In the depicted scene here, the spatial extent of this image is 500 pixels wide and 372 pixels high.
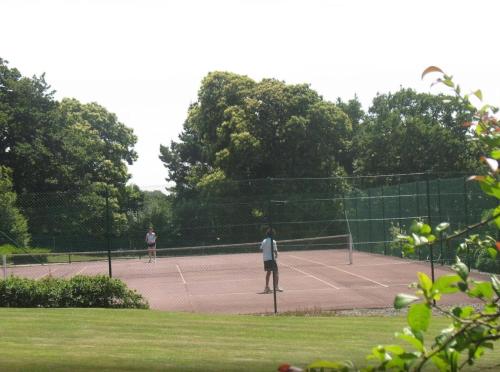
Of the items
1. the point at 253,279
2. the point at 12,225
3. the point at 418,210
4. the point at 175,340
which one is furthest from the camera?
the point at 418,210

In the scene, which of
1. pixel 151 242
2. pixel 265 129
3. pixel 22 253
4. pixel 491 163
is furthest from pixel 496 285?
pixel 265 129

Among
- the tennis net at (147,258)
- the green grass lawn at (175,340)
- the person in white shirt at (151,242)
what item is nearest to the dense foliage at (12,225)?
the tennis net at (147,258)

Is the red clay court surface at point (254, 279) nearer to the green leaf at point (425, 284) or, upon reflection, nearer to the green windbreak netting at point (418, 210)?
the green windbreak netting at point (418, 210)

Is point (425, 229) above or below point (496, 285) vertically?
above

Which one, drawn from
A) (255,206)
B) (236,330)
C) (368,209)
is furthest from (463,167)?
(236,330)

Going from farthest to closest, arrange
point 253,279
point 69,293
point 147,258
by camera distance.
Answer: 1. point 253,279
2. point 147,258
3. point 69,293

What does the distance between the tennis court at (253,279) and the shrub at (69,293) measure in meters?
1.63

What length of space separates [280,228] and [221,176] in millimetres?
22579

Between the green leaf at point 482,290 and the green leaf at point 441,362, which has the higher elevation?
the green leaf at point 482,290

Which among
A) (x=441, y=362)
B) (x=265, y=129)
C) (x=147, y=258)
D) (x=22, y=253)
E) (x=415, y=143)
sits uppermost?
(x=265, y=129)

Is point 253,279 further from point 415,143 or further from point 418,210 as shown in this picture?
point 415,143

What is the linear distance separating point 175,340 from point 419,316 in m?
8.89

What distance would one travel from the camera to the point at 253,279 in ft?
71.9

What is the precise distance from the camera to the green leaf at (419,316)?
1602 millimetres
